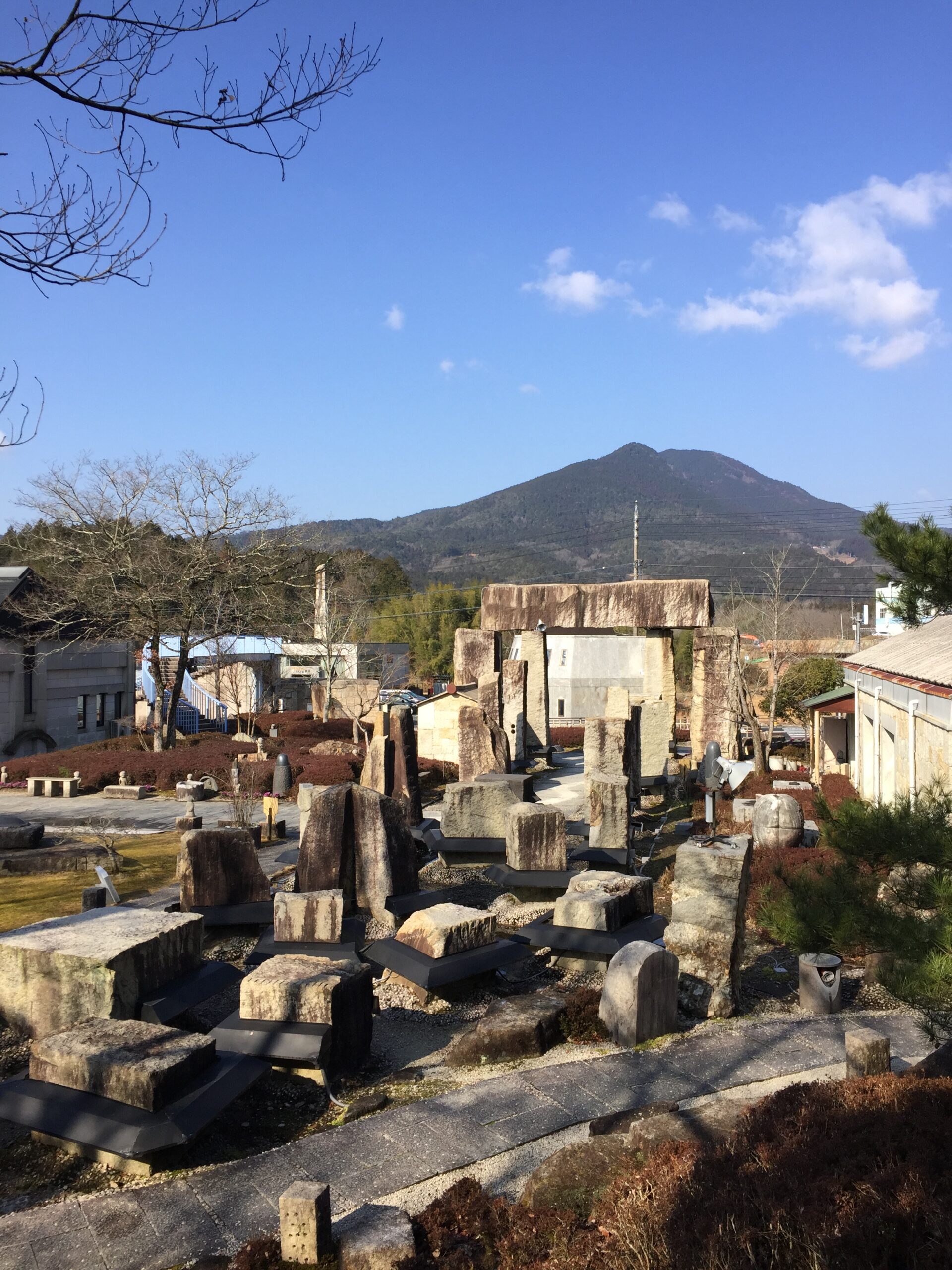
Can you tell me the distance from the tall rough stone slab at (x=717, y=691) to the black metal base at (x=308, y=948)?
11999mm

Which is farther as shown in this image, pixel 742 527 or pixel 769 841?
pixel 742 527

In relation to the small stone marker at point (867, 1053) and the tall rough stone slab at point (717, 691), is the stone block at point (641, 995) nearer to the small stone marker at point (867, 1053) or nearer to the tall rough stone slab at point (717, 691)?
the small stone marker at point (867, 1053)

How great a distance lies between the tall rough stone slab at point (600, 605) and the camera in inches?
774

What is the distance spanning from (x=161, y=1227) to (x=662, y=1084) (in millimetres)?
3142

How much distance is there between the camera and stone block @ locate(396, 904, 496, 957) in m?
8.28

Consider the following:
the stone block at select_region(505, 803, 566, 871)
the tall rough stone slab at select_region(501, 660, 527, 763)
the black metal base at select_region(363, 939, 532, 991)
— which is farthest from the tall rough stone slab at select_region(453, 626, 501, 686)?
the black metal base at select_region(363, 939, 532, 991)

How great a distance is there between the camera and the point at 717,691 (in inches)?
770

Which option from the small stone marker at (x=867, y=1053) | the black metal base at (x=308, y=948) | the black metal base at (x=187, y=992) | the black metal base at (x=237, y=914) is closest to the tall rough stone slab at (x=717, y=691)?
the black metal base at (x=237, y=914)

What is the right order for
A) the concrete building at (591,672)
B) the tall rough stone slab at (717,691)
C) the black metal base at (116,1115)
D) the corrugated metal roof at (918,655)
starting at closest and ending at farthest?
1. the black metal base at (116,1115)
2. the corrugated metal roof at (918,655)
3. the tall rough stone slab at (717,691)
4. the concrete building at (591,672)

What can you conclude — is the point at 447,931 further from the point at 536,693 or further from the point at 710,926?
the point at 536,693

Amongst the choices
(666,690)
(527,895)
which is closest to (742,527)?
A: (666,690)

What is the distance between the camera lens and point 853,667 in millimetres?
16906

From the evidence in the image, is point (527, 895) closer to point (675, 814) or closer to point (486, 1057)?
point (486, 1057)

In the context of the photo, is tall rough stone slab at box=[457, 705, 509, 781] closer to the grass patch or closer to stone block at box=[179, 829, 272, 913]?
the grass patch
